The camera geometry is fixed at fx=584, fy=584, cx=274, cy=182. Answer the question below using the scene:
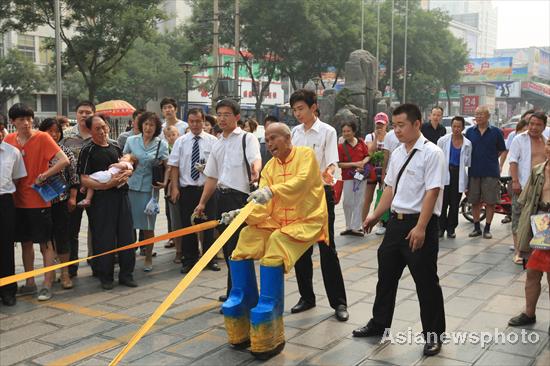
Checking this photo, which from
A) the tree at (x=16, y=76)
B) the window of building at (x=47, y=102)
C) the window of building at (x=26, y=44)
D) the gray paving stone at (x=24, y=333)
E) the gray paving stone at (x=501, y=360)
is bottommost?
the gray paving stone at (x=24, y=333)

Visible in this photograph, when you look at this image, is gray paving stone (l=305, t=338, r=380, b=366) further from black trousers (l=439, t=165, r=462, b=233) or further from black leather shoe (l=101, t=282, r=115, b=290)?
black trousers (l=439, t=165, r=462, b=233)

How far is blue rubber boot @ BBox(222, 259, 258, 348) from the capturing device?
12.9ft

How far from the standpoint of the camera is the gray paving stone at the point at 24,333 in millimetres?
4285

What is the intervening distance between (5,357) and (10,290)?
1328 mm

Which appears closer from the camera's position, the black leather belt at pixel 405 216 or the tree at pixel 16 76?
the black leather belt at pixel 405 216

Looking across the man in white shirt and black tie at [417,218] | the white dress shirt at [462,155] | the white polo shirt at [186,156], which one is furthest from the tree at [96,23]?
the man in white shirt and black tie at [417,218]

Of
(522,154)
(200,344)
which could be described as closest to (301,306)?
(200,344)

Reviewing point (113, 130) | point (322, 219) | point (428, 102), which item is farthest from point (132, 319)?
point (428, 102)

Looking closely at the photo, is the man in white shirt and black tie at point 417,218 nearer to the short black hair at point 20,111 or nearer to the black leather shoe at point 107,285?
the black leather shoe at point 107,285

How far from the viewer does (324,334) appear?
435 cm

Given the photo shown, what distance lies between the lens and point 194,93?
4928 centimetres

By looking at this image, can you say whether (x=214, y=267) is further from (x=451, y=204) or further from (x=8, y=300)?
(x=451, y=204)

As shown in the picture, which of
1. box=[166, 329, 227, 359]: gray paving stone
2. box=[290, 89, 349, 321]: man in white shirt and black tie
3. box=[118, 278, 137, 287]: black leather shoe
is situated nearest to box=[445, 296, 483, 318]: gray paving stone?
box=[290, 89, 349, 321]: man in white shirt and black tie

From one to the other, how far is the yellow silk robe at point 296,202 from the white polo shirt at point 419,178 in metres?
0.55
